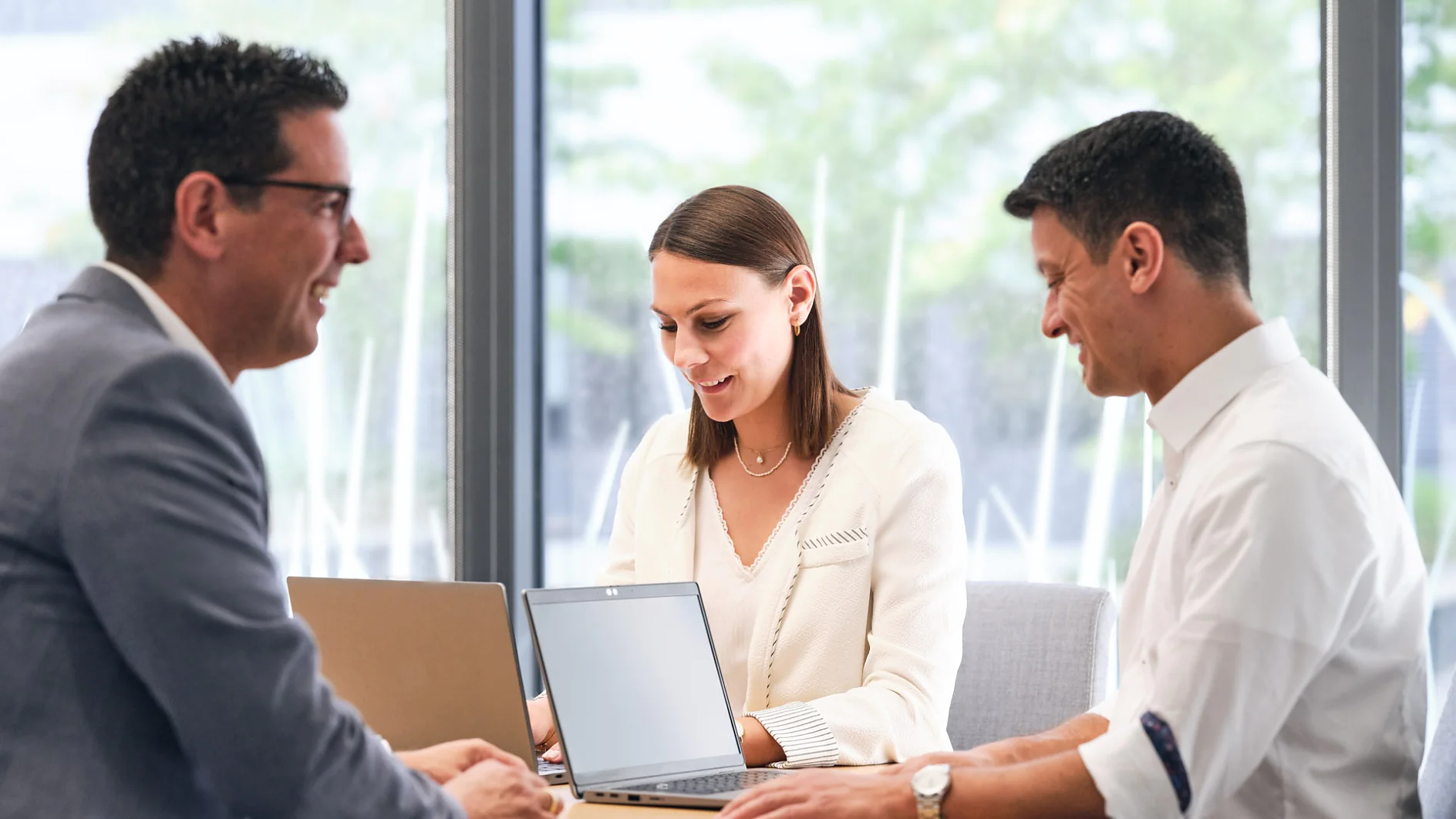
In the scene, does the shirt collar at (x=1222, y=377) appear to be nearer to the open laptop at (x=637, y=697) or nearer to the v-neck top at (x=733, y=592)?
the open laptop at (x=637, y=697)

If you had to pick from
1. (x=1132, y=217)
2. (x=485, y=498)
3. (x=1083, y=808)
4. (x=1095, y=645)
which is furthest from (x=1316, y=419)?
(x=485, y=498)

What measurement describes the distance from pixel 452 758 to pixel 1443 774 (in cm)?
121

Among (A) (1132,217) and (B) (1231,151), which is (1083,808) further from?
(B) (1231,151)

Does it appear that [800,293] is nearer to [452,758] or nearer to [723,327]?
[723,327]

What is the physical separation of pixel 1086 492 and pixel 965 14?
1.11m

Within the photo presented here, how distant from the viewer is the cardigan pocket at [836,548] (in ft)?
7.52

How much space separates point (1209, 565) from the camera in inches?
59.2

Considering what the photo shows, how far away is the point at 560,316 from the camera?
3.51 metres

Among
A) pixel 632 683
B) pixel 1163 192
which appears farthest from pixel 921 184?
pixel 632 683

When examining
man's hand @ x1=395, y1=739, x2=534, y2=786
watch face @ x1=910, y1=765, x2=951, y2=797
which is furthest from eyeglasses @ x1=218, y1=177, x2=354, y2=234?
watch face @ x1=910, y1=765, x2=951, y2=797

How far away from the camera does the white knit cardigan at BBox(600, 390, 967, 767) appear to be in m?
2.20

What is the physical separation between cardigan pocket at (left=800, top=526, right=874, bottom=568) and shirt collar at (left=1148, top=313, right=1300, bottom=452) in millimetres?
695

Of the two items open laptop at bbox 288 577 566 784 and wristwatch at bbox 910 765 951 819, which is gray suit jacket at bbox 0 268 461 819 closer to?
open laptop at bbox 288 577 566 784

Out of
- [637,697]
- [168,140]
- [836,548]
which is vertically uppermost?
[168,140]
